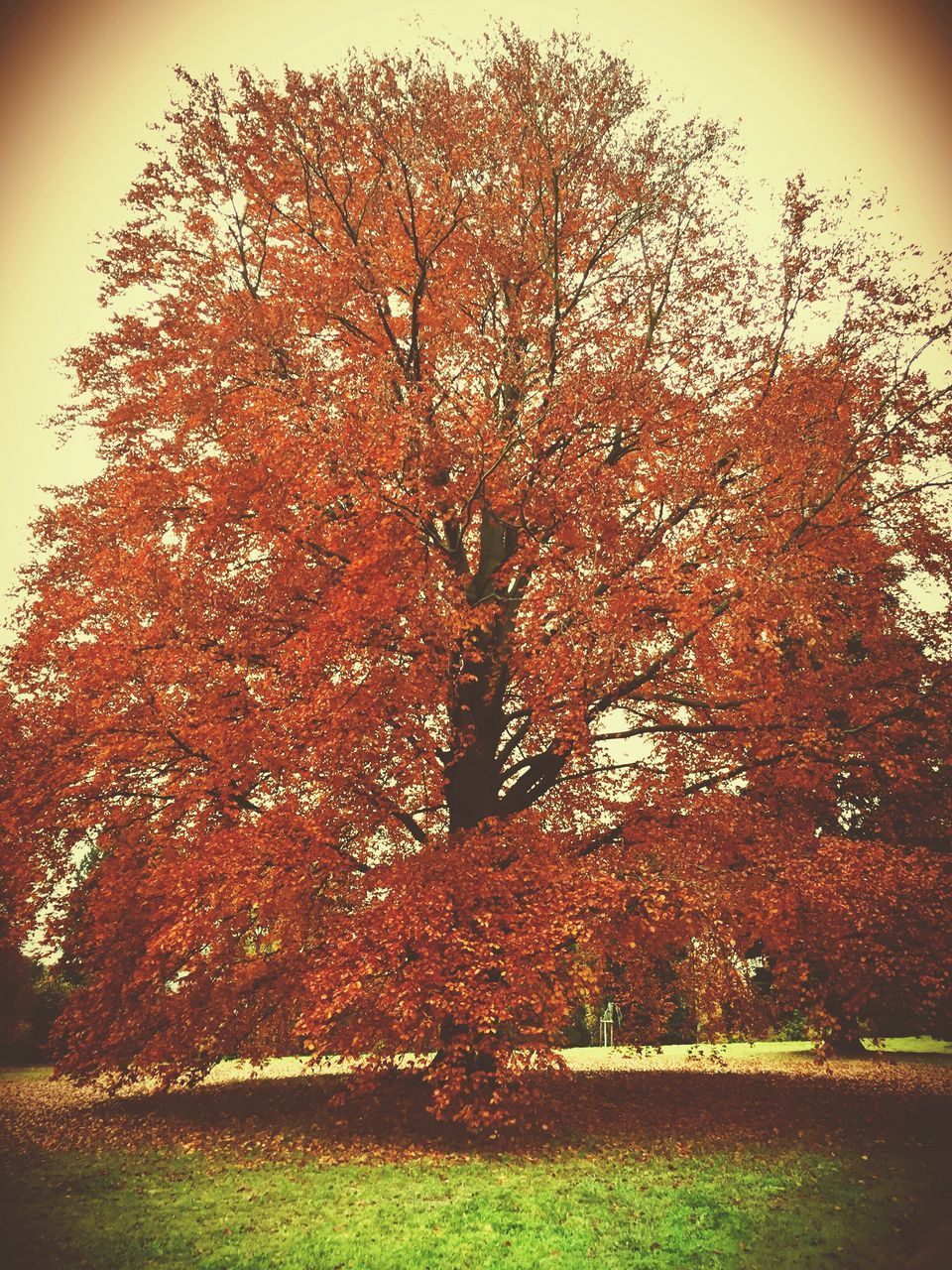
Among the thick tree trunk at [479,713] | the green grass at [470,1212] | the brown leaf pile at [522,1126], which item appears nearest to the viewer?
the green grass at [470,1212]

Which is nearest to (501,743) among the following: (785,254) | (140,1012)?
(140,1012)

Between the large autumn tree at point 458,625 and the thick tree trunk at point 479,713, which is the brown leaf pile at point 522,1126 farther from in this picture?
the thick tree trunk at point 479,713

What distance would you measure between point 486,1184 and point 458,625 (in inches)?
262

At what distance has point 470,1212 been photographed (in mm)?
6832

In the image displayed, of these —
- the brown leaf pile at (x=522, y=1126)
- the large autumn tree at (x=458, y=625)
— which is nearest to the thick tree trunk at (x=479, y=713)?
the large autumn tree at (x=458, y=625)

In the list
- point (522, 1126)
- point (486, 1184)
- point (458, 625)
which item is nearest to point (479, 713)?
point (458, 625)

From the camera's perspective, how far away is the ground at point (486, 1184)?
236 inches

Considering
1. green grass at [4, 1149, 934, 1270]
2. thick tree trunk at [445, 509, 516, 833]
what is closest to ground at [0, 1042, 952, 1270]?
green grass at [4, 1149, 934, 1270]

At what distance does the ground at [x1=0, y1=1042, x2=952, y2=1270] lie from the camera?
6.00 metres

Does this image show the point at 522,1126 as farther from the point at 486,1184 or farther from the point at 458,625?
the point at 458,625

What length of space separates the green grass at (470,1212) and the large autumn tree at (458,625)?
4.29 ft

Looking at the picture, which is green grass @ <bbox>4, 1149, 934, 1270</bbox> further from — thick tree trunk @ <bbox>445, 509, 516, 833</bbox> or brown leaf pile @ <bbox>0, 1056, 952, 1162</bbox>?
thick tree trunk @ <bbox>445, 509, 516, 833</bbox>

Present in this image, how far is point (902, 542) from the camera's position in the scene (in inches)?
513

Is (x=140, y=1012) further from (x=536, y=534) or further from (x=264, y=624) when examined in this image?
(x=536, y=534)
